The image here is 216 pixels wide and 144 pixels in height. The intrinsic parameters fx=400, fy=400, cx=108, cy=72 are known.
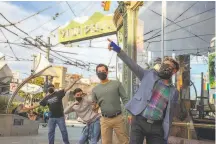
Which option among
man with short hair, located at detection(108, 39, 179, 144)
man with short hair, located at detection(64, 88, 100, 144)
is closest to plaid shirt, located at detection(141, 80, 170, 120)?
man with short hair, located at detection(108, 39, 179, 144)

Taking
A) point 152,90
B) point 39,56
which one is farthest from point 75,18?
point 152,90

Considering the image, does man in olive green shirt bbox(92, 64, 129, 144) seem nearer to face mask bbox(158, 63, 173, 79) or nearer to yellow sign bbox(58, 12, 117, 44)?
face mask bbox(158, 63, 173, 79)

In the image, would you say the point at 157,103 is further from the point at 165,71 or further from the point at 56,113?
the point at 56,113

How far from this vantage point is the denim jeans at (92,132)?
7.28 meters

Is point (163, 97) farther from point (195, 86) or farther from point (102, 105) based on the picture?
point (195, 86)

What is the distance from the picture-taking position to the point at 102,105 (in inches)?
226

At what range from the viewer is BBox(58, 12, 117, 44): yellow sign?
1666cm

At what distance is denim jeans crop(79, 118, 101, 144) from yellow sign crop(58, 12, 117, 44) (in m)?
8.37

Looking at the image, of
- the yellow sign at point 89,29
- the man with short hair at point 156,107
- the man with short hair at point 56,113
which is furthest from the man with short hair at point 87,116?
the yellow sign at point 89,29

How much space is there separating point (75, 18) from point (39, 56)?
3188 millimetres

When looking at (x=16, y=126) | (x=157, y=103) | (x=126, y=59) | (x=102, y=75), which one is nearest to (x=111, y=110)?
(x=102, y=75)

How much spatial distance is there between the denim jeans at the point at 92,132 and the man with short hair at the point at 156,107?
318cm

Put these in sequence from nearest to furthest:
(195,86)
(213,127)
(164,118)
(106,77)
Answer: (164,118) < (106,77) < (213,127) < (195,86)

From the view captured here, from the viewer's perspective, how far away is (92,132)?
7410mm
